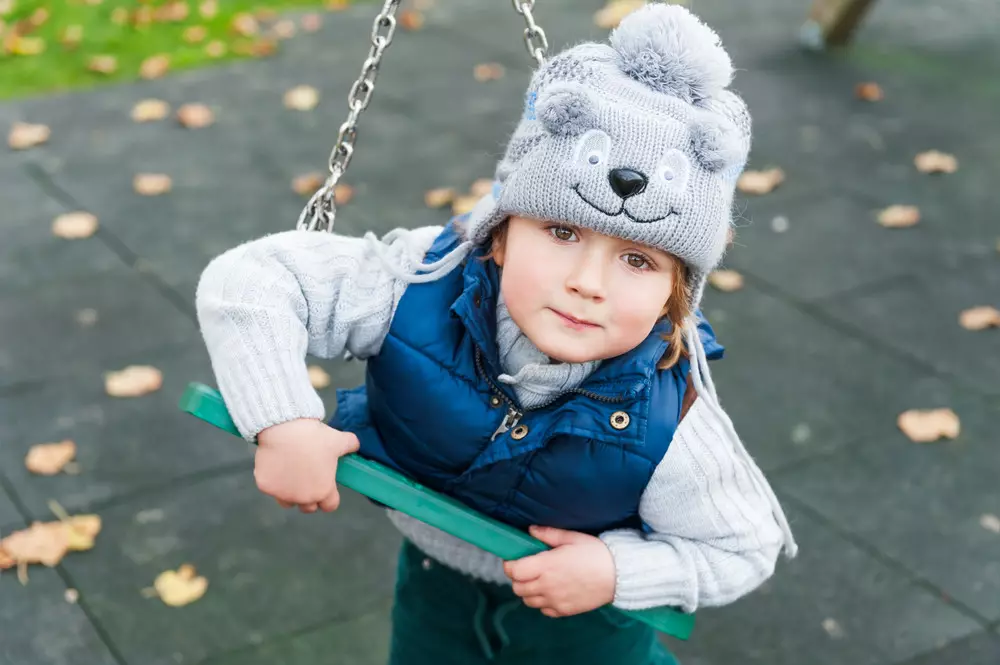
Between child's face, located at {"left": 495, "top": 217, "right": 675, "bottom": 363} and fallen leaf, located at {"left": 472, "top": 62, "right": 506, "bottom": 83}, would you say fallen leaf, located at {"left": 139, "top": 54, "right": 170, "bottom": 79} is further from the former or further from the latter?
child's face, located at {"left": 495, "top": 217, "right": 675, "bottom": 363}

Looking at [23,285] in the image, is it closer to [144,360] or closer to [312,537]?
[144,360]

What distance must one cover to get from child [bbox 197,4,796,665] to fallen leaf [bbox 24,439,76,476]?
5.47 ft

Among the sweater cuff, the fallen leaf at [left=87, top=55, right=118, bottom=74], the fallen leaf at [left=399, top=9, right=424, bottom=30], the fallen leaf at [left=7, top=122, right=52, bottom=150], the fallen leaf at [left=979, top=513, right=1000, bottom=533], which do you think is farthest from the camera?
the fallen leaf at [left=399, top=9, right=424, bottom=30]

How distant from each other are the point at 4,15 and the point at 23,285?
349 centimetres

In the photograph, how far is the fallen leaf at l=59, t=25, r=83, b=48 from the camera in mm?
7148

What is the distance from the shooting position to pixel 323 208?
2195 millimetres

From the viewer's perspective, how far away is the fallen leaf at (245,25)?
7465mm

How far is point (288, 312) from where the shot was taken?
196cm

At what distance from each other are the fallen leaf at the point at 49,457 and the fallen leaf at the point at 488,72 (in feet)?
12.4

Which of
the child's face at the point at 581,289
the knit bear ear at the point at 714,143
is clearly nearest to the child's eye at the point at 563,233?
the child's face at the point at 581,289

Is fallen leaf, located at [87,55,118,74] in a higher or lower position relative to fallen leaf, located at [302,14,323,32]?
higher

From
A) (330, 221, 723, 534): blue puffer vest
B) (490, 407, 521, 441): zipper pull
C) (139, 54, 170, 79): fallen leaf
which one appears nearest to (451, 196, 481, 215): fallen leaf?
(139, 54, 170, 79): fallen leaf

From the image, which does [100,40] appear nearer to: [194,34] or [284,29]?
[194,34]

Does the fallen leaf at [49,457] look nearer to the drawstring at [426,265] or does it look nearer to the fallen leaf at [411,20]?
the drawstring at [426,265]
